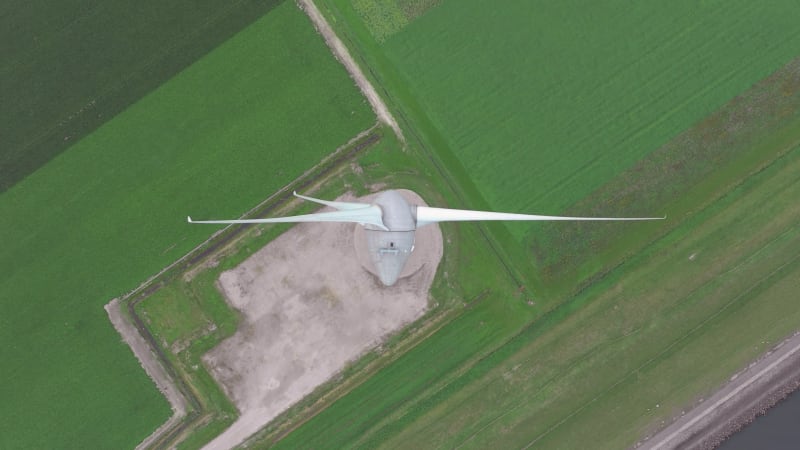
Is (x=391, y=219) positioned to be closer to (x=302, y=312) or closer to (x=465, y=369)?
(x=302, y=312)

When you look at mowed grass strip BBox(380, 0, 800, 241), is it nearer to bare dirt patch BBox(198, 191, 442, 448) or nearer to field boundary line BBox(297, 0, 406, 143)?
field boundary line BBox(297, 0, 406, 143)

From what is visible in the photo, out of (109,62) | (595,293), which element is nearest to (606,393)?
(595,293)

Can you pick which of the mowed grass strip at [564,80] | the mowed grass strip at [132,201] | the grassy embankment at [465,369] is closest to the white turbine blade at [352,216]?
the mowed grass strip at [132,201]

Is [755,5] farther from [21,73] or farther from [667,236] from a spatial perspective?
[21,73]

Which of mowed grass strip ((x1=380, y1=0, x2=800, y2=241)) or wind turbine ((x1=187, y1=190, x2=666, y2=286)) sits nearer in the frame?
wind turbine ((x1=187, y1=190, x2=666, y2=286))

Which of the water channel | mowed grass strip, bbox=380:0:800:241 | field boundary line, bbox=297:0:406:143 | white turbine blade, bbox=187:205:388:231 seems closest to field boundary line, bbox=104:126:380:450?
white turbine blade, bbox=187:205:388:231

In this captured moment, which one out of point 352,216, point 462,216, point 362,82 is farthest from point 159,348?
point 462,216
